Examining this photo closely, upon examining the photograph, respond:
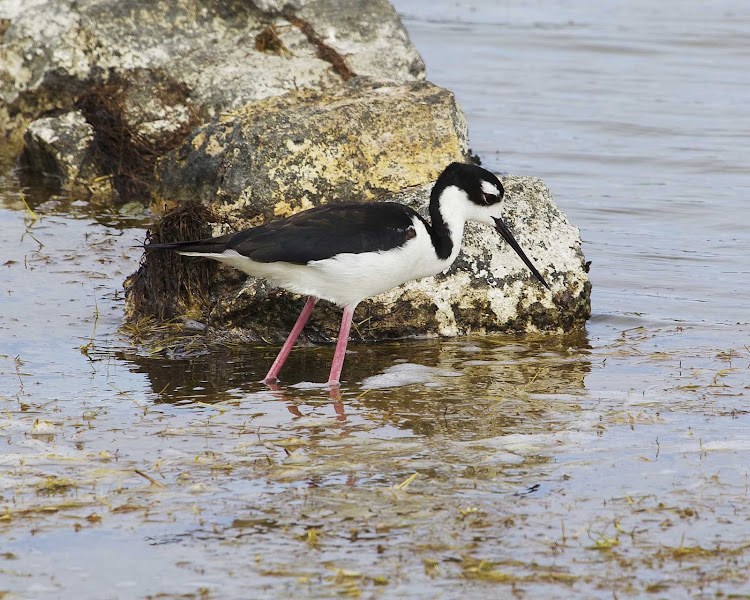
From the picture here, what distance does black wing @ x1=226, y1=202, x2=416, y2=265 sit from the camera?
641 cm

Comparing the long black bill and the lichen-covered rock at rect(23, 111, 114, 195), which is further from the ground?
the lichen-covered rock at rect(23, 111, 114, 195)

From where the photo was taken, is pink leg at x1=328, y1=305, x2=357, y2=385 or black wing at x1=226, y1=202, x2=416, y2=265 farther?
pink leg at x1=328, y1=305, x2=357, y2=385

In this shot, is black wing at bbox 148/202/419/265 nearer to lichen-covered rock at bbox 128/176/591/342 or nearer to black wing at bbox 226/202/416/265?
black wing at bbox 226/202/416/265

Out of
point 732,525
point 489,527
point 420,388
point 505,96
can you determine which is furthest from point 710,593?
point 505,96

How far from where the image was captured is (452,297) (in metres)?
7.70

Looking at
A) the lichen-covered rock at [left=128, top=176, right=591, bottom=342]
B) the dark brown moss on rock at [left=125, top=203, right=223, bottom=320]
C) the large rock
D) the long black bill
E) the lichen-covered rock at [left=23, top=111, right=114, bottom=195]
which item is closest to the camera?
the long black bill

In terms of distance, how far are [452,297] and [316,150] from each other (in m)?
1.52

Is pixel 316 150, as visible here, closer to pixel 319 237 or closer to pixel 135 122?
pixel 319 237

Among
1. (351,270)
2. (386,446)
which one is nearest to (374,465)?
(386,446)

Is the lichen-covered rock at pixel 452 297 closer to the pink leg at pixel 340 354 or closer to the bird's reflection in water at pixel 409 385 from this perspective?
the bird's reflection in water at pixel 409 385

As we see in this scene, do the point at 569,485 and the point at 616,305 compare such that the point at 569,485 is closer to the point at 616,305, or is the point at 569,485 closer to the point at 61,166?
the point at 616,305

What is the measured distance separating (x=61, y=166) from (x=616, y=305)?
612 centimetres

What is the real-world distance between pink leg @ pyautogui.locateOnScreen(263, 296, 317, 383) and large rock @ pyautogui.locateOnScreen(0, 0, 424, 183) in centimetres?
497

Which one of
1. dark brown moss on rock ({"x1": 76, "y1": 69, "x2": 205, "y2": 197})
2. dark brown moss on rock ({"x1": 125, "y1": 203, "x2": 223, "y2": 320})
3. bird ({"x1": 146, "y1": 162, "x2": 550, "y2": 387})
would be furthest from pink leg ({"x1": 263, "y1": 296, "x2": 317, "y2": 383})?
dark brown moss on rock ({"x1": 76, "y1": 69, "x2": 205, "y2": 197})
